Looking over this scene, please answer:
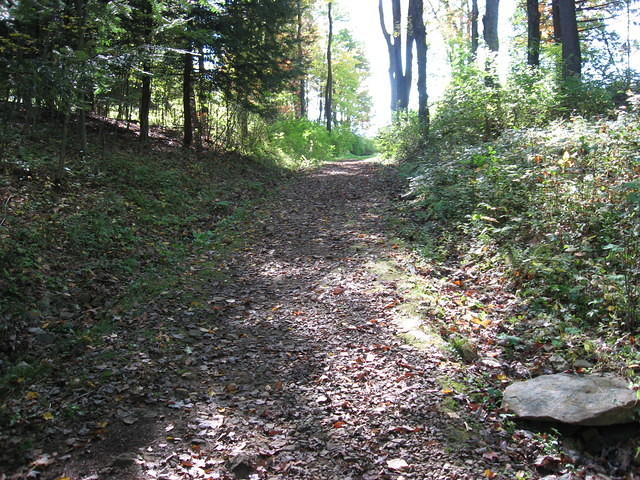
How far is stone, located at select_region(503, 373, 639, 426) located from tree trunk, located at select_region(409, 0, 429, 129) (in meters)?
12.8

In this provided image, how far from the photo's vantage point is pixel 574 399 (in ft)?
11.7

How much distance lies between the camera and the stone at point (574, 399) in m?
3.38

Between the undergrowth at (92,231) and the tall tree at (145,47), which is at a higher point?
the tall tree at (145,47)

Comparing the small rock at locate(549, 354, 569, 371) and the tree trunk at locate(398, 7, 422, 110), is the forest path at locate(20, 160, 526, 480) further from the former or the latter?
the tree trunk at locate(398, 7, 422, 110)

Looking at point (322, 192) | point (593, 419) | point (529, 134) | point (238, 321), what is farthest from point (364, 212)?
point (593, 419)

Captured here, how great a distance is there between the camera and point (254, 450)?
331cm

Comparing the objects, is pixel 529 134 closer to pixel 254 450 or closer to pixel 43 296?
pixel 254 450

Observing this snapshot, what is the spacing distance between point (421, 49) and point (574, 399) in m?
14.8

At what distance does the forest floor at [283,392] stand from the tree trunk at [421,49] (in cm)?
1077

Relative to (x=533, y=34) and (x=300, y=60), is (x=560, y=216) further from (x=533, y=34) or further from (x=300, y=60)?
(x=300, y=60)

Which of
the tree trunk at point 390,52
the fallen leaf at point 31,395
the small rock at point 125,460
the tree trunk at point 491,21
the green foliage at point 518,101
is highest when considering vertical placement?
the tree trunk at point 390,52

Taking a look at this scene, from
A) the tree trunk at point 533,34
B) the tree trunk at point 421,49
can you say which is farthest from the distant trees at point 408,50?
the tree trunk at point 533,34

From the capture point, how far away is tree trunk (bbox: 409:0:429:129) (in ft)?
52.1

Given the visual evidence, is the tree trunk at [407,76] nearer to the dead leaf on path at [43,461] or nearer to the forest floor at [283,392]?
the forest floor at [283,392]
